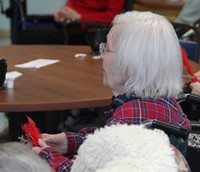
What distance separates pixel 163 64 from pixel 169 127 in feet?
0.68

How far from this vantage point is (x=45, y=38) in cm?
415

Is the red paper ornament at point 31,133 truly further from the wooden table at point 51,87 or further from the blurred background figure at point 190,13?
the blurred background figure at point 190,13

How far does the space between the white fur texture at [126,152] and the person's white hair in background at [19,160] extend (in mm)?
92

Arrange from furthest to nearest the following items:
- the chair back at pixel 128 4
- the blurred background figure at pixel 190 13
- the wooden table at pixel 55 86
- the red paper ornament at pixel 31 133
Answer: the chair back at pixel 128 4, the blurred background figure at pixel 190 13, the wooden table at pixel 55 86, the red paper ornament at pixel 31 133

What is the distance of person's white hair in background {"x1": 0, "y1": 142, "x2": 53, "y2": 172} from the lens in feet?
2.44

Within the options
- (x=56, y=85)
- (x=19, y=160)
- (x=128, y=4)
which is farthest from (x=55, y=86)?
(x=128, y=4)

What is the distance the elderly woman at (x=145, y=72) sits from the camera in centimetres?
131

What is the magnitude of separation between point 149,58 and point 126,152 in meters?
0.58

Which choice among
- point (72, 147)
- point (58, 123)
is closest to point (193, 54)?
point (58, 123)

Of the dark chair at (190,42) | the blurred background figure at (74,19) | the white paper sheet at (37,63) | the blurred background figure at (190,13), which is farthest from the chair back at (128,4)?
the white paper sheet at (37,63)

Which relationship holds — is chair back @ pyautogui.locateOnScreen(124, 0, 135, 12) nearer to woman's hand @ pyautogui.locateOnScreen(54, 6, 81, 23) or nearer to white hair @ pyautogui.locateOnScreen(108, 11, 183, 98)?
woman's hand @ pyautogui.locateOnScreen(54, 6, 81, 23)

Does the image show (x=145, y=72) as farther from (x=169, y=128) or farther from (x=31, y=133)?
(x=31, y=133)

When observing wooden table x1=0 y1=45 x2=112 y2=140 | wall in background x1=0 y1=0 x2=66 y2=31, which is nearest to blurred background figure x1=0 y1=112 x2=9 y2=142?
wooden table x1=0 y1=45 x2=112 y2=140

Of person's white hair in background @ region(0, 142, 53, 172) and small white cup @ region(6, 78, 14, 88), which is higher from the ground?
person's white hair in background @ region(0, 142, 53, 172)
